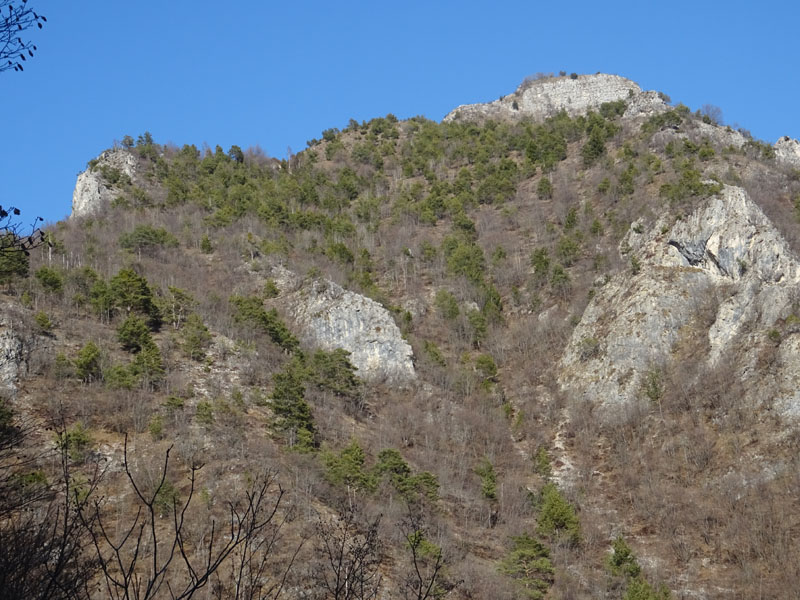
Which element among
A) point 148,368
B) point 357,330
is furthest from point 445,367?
point 148,368

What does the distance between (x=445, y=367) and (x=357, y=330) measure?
604cm

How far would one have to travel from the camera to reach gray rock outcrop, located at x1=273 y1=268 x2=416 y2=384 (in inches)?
1986

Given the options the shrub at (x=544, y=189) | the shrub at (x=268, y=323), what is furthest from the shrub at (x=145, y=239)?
the shrub at (x=544, y=189)

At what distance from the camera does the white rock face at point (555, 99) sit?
329 ft

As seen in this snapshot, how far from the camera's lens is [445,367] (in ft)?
168

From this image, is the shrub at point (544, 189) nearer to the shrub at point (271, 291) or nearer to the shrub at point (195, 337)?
the shrub at point (271, 291)

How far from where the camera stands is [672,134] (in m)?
68.1

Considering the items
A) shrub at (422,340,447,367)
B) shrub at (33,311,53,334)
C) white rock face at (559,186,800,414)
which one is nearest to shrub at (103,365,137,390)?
shrub at (33,311,53,334)

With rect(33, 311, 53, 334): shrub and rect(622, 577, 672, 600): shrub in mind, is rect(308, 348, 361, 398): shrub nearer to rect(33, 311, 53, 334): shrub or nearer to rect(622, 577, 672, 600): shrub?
rect(33, 311, 53, 334): shrub

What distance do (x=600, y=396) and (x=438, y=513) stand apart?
1434cm

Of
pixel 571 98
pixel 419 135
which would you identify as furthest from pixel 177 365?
pixel 571 98

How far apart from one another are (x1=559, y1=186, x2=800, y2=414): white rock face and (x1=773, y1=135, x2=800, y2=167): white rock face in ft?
74.6

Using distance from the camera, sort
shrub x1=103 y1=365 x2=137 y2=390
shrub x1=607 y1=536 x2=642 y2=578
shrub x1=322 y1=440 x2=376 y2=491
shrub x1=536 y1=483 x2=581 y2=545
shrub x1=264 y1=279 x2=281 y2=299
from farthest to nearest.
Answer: shrub x1=264 y1=279 x2=281 y2=299 → shrub x1=103 y1=365 x2=137 y2=390 → shrub x1=536 y1=483 x2=581 y2=545 → shrub x1=322 y1=440 x2=376 y2=491 → shrub x1=607 y1=536 x2=642 y2=578

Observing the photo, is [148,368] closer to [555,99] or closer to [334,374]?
[334,374]
